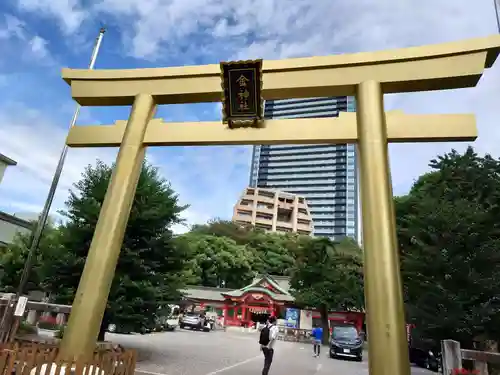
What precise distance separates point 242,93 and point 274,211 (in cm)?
7317

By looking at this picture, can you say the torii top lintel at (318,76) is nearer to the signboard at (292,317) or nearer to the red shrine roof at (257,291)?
the red shrine roof at (257,291)

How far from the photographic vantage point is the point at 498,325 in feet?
32.1

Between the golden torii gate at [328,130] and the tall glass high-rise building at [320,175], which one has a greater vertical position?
the tall glass high-rise building at [320,175]

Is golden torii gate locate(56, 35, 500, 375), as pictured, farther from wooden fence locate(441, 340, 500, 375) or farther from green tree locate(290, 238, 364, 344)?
green tree locate(290, 238, 364, 344)

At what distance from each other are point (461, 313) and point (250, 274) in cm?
3717

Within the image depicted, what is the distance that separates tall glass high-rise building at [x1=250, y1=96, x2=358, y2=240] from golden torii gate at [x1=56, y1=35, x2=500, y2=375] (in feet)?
259

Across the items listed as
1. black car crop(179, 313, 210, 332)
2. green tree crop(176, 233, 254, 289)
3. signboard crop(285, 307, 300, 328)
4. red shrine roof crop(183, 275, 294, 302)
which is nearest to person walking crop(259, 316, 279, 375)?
black car crop(179, 313, 210, 332)

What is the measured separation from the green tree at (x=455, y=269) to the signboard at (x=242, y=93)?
902 centimetres

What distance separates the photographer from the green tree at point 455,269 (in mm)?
10109

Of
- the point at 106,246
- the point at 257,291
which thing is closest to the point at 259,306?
the point at 257,291

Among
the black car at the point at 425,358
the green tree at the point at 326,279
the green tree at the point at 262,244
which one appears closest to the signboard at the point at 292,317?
the green tree at the point at 326,279

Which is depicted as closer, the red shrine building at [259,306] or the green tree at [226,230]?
the red shrine building at [259,306]

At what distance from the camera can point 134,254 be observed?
955 cm

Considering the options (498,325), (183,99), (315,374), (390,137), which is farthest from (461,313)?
(183,99)
